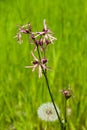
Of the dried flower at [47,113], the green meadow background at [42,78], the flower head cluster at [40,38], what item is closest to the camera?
the flower head cluster at [40,38]

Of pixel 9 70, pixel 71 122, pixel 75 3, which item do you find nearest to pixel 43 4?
pixel 75 3

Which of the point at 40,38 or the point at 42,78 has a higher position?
the point at 40,38

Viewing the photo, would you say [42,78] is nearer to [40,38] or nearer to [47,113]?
[47,113]

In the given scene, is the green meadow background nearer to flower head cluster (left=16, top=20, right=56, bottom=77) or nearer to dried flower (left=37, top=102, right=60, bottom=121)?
dried flower (left=37, top=102, right=60, bottom=121)

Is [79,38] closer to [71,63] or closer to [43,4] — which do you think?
[71,63]

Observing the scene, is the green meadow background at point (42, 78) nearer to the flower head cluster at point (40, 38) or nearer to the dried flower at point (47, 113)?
the dried flower at point (47, 113)

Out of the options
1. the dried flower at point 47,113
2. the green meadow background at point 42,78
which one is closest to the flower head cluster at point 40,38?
the dried flower at point 47,113

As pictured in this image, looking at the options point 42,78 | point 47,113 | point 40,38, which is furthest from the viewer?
point 42,78

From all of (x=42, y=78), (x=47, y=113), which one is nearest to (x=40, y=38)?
(x=47, y=113)

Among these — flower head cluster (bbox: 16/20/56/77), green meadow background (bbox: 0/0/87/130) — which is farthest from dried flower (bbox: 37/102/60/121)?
flower head cluster (bbox: 16/20/56/77)
